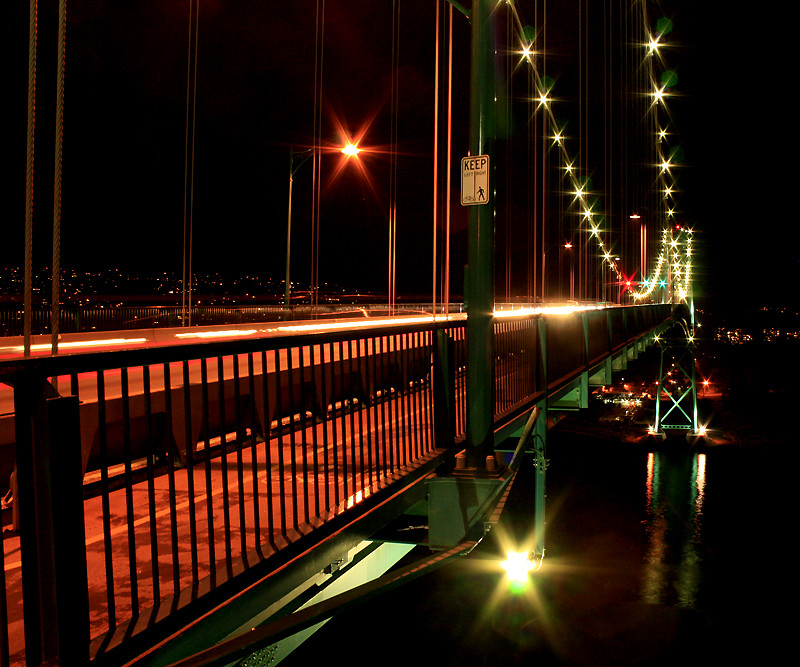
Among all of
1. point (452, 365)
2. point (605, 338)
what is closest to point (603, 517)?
point (605, 338)

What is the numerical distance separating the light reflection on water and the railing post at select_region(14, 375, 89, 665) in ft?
101

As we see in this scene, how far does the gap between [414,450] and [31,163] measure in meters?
3.83

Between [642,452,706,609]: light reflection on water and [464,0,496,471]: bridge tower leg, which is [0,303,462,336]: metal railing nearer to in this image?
[464,0,496,471]: bridge tower leg

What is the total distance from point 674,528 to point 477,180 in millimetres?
38795

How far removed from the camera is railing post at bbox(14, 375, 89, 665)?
2.44m

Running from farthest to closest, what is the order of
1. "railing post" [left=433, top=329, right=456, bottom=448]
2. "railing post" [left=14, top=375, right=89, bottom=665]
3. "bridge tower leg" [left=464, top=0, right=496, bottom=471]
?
"bridge tower leg" [left=464, top=0, right=496, bottom=471]
"railing post" [left=433, top=329, right=456, bottom=448]
"railing post" [left=14, top=375, right=89, bottom=665]

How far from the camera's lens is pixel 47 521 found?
2.46 meters

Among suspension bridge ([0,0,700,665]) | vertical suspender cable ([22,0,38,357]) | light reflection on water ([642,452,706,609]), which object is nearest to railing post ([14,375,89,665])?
suspension bridge ([0,0,700,665])

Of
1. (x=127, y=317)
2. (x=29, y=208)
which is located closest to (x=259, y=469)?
(x=29, y=208)

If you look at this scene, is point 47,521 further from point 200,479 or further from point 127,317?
point 127,317

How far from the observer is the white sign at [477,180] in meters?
6.23

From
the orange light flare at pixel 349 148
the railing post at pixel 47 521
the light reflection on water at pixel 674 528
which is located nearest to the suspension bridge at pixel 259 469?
the railing post at pixel 47 521

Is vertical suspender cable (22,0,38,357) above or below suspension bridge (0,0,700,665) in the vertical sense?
above

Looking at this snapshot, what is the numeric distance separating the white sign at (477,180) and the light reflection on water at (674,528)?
1090 inches
